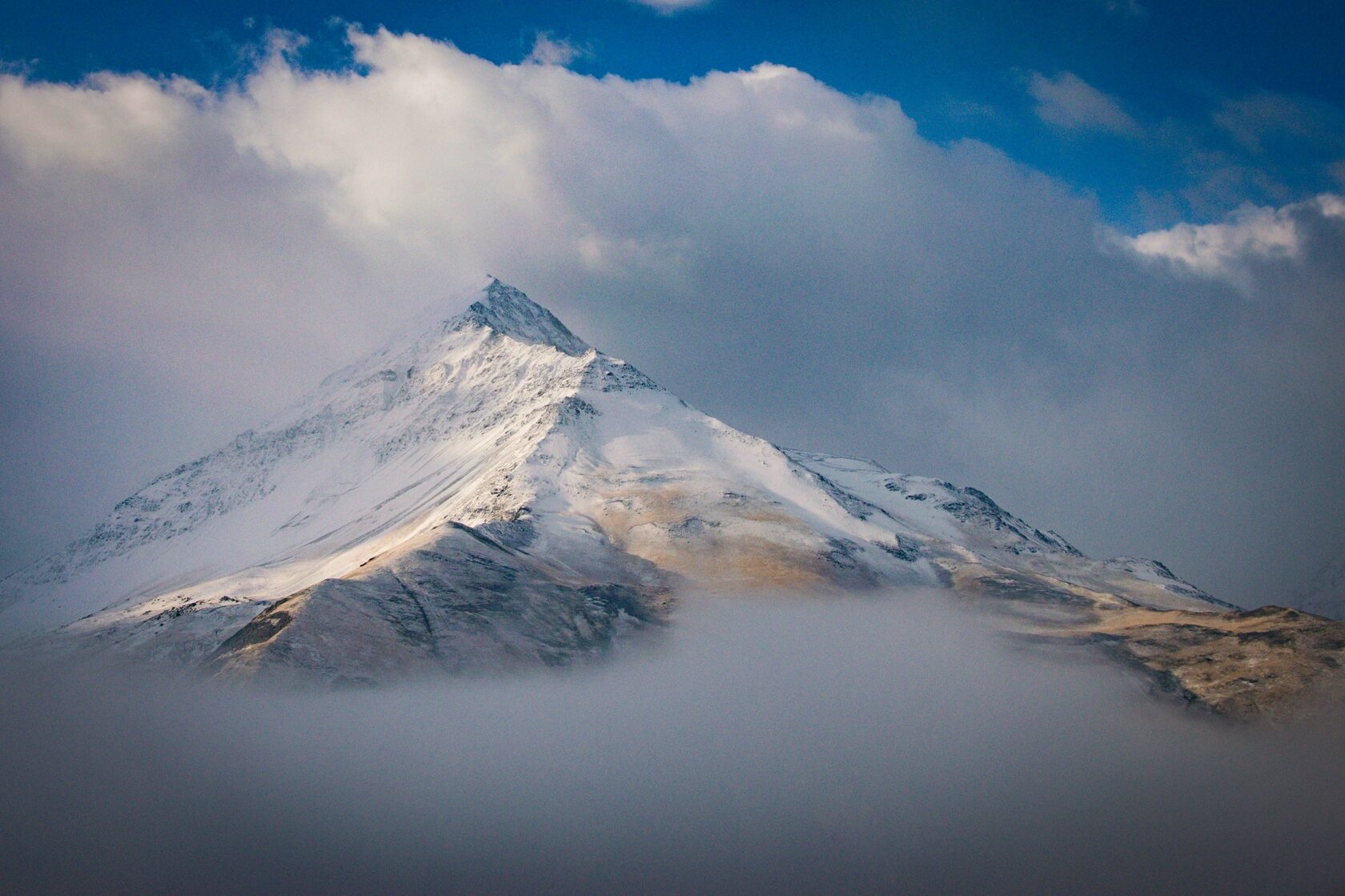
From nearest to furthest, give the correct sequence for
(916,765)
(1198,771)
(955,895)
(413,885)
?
(413,885)
(955,895)
(1198,771)
(916,765)

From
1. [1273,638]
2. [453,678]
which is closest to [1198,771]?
[1273,638]

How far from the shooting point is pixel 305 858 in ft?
516

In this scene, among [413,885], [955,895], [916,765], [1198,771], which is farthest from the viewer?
[916,765]

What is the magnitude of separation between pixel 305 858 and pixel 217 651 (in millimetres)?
51361

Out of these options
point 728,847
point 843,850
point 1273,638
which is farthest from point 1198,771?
point 728,847

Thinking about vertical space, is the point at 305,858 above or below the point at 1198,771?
below

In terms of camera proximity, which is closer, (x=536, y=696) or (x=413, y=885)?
(x=413, y=885)

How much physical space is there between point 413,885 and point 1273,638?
6690 inches

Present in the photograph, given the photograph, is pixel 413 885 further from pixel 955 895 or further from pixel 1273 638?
pixel 1273 638

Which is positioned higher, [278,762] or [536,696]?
[536,696]

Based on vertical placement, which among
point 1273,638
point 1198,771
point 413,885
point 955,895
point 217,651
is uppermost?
point 1273,638

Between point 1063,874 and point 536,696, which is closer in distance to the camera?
point 1063,874

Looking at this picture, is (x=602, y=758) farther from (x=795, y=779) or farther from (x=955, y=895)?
(x=955, y=895)

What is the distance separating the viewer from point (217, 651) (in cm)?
18988
